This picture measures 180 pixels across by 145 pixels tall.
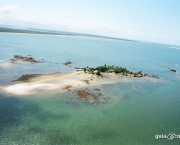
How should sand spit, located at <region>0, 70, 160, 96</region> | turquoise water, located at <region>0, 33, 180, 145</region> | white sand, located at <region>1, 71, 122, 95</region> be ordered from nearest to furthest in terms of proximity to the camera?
turquoise water, located at <region>0, 33, 180, 145</region>
white sand, located at <region>1, 71, 122, 95</region>
sand spit, located at <region>0, 70, 160, 96</region>

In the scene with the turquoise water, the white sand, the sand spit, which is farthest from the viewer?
the sand spit

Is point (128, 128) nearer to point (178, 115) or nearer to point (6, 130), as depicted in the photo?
point (178, 115)

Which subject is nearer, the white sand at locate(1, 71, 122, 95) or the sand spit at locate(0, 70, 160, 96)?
the white sand at locate(1, 71, 122, 95)

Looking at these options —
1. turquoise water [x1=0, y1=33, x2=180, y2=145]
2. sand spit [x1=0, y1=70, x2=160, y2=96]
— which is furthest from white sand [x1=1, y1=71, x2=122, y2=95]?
turquoise water [x1=0, y1=33, x2=180, y2=145]

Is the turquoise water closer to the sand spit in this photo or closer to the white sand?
the sand spit

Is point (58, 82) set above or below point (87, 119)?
above

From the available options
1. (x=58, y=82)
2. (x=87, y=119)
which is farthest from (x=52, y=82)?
(x=87, y=119)

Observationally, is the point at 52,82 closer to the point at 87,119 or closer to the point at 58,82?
the point at 58,82

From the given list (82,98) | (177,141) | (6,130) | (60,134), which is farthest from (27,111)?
(177,141)

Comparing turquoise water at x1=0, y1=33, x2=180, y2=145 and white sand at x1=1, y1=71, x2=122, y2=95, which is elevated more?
white sand at x1=1, y1=71, x2=122, y2=95
